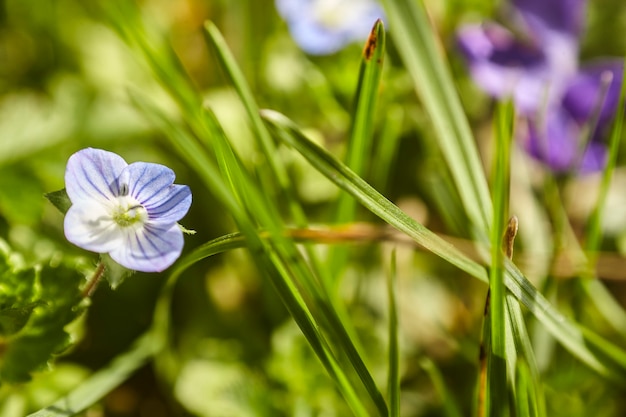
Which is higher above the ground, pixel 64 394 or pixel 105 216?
pixel 105 216

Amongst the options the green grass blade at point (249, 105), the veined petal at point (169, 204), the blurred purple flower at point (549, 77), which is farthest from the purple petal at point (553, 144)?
the veined petal at point (169, 204)

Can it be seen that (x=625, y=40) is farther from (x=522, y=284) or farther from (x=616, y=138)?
(x=522, y=284)

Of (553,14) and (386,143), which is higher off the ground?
(553,14)

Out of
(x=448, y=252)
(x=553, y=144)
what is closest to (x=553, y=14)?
(x=553, y=144)

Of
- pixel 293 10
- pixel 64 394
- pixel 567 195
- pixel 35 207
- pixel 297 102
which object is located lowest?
pixel 64 394

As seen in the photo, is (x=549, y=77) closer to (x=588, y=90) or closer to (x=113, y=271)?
(x=588, y=90)

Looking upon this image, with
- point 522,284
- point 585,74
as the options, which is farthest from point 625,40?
point 522,284

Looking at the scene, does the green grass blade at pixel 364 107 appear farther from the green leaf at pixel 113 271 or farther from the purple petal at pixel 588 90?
the purple petal at pixel 588 90
